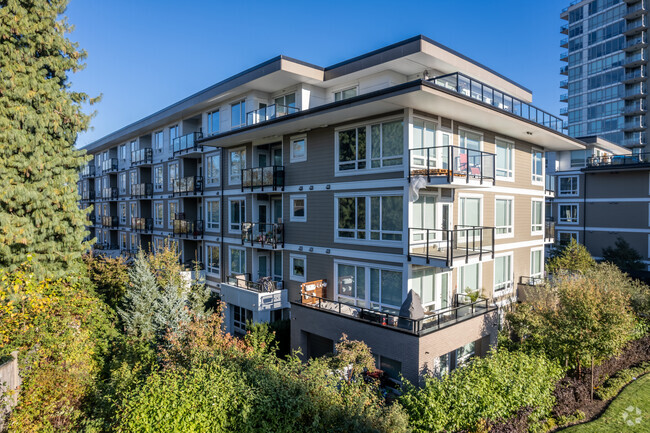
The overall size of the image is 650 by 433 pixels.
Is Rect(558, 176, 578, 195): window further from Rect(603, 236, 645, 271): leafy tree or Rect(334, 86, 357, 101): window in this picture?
Rect(334, 86, 357, 101): window

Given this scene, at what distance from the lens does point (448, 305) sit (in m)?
16.0

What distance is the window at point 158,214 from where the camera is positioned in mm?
30078

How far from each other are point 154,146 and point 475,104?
26.1m

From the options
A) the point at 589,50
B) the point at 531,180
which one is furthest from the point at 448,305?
the point at 589,50

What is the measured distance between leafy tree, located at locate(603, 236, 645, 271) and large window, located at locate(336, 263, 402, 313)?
22963mm

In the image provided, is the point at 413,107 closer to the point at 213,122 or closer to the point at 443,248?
the point at 443,248

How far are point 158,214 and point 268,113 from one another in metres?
16.2

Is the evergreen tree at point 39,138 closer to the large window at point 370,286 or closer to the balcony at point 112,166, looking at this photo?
the large window at point 370,286

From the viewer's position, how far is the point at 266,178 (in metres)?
19.8

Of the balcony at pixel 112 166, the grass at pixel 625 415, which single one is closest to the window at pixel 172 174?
the balcony at pixel 112 166

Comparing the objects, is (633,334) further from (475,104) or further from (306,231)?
(306,231)

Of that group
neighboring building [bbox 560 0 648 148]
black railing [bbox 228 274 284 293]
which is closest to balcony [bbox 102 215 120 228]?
black railing [bbox 228 274 284 293]

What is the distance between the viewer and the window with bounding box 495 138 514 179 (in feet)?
62.2

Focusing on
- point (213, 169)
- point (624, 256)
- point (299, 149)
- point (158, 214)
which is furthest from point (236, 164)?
point (624, 256)
